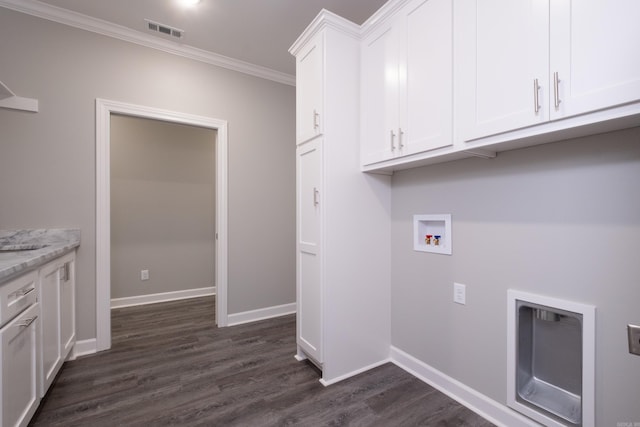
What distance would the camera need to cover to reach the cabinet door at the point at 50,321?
5.51ft

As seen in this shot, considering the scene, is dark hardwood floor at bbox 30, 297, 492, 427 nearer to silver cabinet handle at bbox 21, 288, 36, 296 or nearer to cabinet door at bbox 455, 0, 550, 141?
silver cabinet handle at bbox 21, 288, 36, 296

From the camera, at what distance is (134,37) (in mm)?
2609

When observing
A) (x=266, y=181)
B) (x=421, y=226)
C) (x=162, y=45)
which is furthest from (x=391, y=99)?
(x=162, y=45)

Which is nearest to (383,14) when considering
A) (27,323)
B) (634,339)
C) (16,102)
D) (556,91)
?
(556,91)

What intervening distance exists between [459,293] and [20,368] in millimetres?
2398

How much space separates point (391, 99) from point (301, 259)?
4.37ft

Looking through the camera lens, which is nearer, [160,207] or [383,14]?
[383,14]

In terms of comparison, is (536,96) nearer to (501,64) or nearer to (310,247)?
(501,64)

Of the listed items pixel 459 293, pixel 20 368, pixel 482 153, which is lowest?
pixel 20 368

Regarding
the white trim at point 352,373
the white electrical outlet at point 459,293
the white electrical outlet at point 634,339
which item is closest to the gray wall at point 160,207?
the white trim at point 352,373

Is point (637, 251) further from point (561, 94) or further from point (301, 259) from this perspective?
point (301, 259)

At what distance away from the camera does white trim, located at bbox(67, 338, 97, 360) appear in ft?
7.71

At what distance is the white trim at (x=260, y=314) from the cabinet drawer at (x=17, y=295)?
176 cm

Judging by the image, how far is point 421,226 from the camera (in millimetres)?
2061
